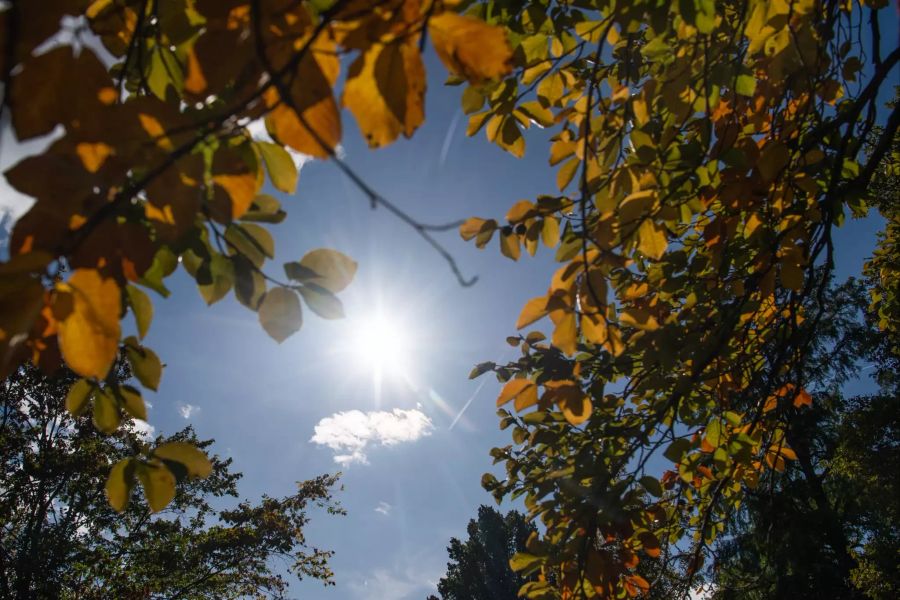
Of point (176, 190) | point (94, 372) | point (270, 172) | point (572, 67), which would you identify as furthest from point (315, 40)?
point (572, 67)

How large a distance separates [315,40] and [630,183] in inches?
45.9

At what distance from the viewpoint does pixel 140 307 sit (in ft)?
2.98

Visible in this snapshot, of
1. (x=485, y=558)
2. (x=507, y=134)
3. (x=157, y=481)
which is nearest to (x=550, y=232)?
(x=507, y=134)

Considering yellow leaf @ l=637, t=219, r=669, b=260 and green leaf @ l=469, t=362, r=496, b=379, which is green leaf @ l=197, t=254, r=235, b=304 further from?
green leaf @ l=469, t=362, r=496, b=379

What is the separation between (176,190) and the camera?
2.00 feet

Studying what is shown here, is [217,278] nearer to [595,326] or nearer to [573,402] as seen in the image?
[595,326]

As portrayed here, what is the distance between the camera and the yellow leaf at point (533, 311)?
1197mm

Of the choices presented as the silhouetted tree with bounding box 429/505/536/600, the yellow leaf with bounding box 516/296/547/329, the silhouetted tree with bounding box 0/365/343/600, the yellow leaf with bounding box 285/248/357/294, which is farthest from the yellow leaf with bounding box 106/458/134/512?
the silhouetted tree with bounding box 429/505/536/600

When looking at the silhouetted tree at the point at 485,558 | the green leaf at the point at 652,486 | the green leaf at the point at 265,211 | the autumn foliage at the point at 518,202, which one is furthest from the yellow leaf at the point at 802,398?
the silhouetted tree at the point at 485,558

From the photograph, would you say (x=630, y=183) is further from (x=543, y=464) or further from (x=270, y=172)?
(x=543, y=464)

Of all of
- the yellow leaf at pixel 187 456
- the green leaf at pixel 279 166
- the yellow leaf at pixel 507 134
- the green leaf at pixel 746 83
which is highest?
the yellow leaf at pixel 507 134

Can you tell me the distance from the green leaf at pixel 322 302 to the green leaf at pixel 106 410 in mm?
698

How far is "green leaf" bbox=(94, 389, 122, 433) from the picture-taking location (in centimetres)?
114

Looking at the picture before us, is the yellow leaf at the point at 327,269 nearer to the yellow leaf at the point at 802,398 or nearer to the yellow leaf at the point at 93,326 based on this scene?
the yellow leaf at the point at 93,326
